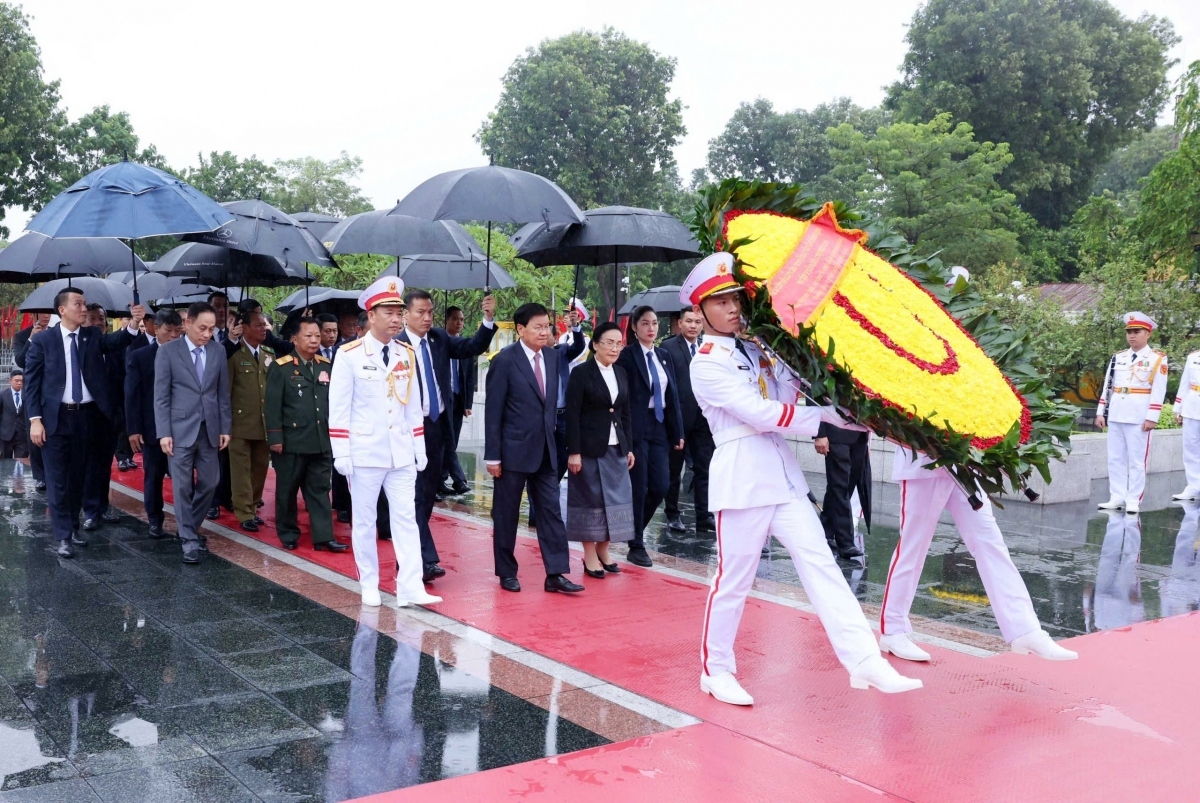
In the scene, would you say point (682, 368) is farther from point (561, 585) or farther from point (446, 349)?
point (561, 585)

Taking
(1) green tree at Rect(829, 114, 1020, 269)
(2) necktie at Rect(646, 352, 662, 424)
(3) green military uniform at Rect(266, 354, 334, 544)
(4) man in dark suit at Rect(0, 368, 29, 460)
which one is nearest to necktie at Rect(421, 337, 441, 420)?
(3) green military uniform at Rect(266, 354, 334, 544)

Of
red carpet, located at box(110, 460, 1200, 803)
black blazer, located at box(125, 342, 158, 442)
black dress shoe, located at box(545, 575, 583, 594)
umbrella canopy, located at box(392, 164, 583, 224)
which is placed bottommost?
black dress shoe, located at box(545, 575, 583, 594)

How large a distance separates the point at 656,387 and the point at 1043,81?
3522 centimetres

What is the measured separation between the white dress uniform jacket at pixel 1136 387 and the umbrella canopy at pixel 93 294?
10.1 meters

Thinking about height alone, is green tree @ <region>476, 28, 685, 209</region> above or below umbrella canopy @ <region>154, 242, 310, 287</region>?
above

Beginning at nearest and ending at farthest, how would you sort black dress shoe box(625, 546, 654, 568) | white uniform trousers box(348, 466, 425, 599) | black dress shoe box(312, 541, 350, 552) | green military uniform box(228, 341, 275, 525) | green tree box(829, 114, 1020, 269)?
white uniform trousers box(348, 466, 425, 599) < black dress shoe box(625, 546, 654, 568) < black dress shoe box(312, 541, 350, 552) < green military uniform box(228, 341, 275, 525) < green tree box(829, 114, 1020, 269)

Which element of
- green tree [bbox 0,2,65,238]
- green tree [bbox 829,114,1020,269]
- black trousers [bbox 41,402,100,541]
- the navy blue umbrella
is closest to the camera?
the navy blue umbrella

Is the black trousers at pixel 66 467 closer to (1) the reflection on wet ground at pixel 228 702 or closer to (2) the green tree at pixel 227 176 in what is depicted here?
(1) the reflection on wet ground at pixel 228 702

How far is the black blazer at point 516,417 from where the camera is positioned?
6707mm

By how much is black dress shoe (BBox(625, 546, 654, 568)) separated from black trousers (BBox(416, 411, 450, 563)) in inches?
56.9

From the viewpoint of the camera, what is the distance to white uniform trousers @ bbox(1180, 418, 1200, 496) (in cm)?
1163

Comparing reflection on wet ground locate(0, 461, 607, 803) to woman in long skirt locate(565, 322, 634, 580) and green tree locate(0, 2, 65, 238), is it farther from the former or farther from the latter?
green tree locate(0, 2, 65, 238)

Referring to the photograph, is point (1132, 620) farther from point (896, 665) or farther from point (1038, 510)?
point (1038, 510)

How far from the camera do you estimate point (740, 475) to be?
4.61 meters
